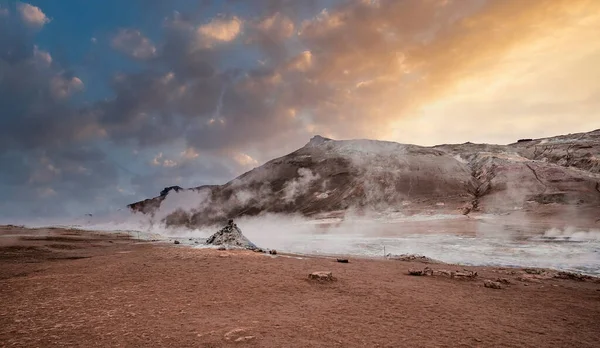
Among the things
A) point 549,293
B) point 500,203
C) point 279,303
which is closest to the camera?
point 279,303

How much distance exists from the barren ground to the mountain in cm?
4462

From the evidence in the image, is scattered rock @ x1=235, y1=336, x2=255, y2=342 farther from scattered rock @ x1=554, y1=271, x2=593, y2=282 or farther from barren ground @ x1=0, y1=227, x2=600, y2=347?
scattered rock @ x1=554, y1=271, x2=593, y2=282

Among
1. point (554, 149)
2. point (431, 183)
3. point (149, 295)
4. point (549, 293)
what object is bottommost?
point (549, 293)

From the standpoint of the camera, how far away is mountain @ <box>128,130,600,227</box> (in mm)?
60312

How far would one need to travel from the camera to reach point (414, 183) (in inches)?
3083

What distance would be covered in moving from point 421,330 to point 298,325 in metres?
3.09

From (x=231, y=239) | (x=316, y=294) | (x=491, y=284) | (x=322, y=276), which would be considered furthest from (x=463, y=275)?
(x=231, y=239)

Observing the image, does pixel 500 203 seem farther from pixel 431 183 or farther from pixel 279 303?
pixel 279 303

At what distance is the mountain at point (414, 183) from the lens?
60312 millimetres

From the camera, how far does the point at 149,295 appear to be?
37.4 feet

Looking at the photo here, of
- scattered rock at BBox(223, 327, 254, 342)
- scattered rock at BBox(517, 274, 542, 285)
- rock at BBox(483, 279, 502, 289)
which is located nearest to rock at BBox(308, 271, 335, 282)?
scattered rock at BBox(223, 327, 254, 342)

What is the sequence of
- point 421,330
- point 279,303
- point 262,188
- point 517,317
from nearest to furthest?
point 421,330, point 517,317, point 279,303, point 262,188

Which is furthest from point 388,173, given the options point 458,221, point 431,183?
point 458,221

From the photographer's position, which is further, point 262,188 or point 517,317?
point 262,188
